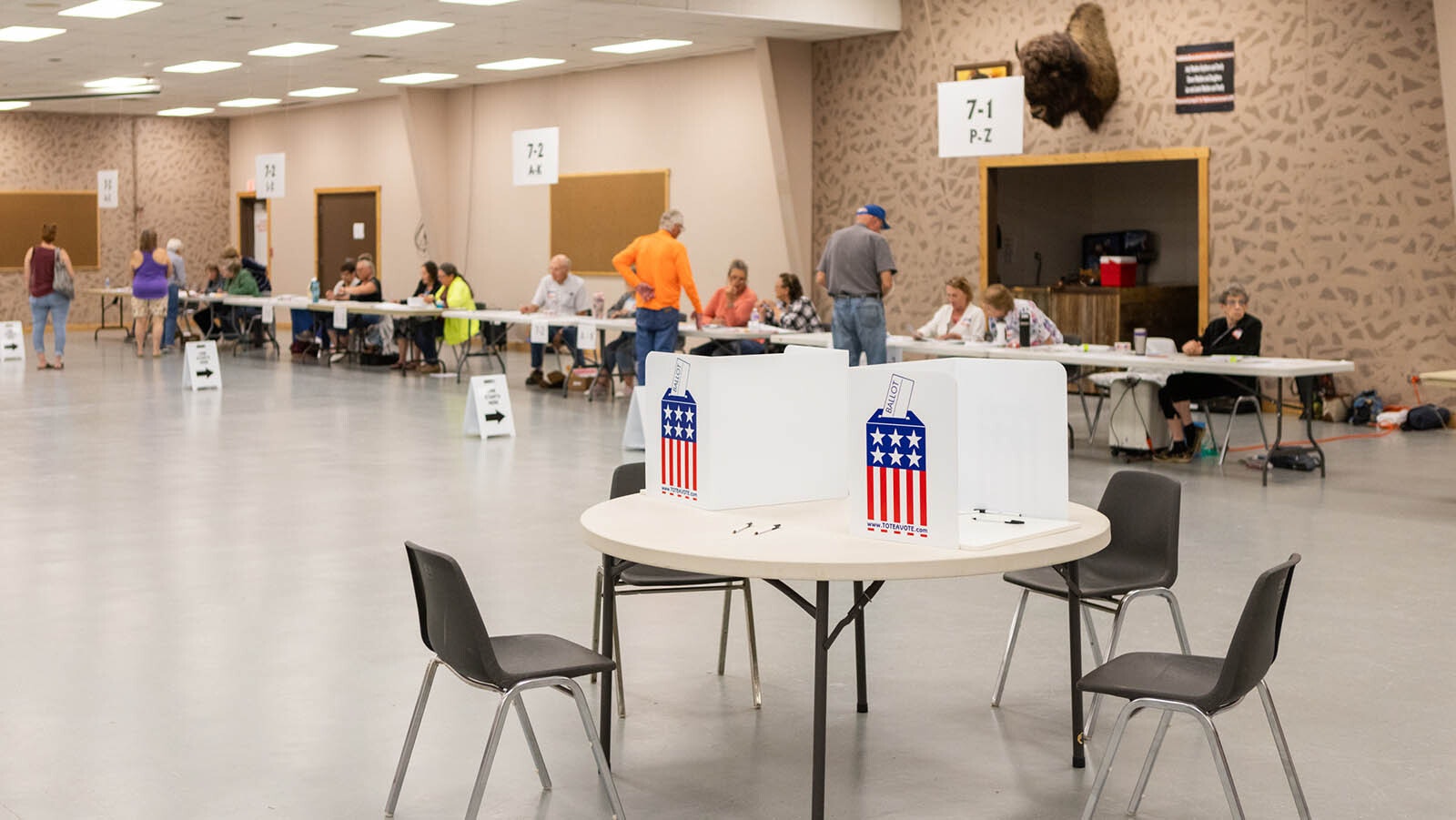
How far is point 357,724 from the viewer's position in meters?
4.07

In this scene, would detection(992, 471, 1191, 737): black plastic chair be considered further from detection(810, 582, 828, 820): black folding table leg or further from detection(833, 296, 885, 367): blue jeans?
detection(833, 296, 885, 367): blue jeans

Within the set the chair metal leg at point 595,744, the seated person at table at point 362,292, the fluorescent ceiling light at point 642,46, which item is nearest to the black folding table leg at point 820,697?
the chair metal leg at point 595,744

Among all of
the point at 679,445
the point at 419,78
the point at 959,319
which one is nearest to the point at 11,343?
the point at 419,78

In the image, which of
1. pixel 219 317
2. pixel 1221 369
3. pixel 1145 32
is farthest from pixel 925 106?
pixel 219 317

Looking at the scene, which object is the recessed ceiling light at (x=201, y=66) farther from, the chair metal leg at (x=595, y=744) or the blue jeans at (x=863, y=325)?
the chair metal leg at (x=595, y=744)

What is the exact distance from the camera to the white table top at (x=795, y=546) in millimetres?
3168

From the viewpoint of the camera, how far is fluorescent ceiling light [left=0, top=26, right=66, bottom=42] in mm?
14195

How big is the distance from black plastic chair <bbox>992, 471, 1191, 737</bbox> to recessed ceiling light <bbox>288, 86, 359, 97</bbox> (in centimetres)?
1663

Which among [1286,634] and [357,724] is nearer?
[357,724]

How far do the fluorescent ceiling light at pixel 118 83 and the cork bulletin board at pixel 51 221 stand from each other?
3.51 meters

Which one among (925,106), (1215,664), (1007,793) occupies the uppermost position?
(925,106)

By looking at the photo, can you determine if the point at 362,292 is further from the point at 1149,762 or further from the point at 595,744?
the point at 1149,762

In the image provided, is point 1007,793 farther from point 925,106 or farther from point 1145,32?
point 925,106

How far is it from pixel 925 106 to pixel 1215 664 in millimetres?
10943
